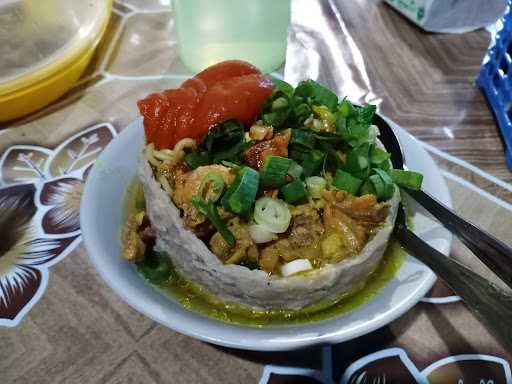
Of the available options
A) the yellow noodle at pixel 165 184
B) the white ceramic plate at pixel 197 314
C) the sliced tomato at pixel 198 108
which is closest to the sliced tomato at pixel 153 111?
the sliced tomato at pixel 198 108

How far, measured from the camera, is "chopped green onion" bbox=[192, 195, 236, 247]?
1107mm

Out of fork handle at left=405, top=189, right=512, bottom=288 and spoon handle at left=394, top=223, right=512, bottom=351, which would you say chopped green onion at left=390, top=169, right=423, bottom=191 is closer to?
fork handle at left=405, top=189, right=512, bottom=288

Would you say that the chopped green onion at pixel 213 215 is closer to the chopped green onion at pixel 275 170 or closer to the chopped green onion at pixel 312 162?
the chopped green onion at pixel 275 170

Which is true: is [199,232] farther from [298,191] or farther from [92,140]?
[92,140]

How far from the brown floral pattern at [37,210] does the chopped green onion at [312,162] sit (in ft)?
2.73

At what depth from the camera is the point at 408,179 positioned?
50.5 inches

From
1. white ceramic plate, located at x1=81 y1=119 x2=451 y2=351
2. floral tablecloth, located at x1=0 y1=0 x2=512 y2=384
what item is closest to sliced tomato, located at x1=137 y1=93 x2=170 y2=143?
white ceramic plate, located at x1=81 y1=119 x2=451 y2=351

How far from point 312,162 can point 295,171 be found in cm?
8

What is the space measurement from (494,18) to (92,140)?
2.21 meters

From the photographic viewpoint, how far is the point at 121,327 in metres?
1.31

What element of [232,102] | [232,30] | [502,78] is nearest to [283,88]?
[232,102]

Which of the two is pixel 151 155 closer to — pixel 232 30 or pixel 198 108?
pixel 198 108

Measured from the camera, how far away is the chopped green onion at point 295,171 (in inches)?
46.6

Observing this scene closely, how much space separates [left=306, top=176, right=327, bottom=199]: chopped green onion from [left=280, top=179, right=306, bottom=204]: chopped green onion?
38 millimetres
